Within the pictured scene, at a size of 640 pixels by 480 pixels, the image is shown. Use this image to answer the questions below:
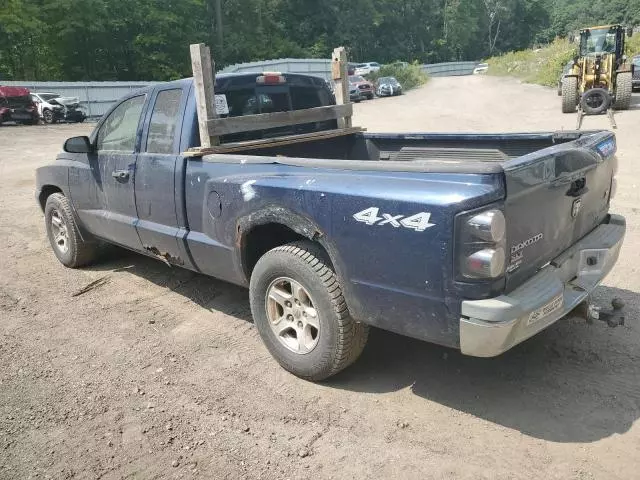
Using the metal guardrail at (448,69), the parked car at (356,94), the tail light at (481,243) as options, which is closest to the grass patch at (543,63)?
the parked car at (356,94)

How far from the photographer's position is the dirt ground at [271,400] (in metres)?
2.87

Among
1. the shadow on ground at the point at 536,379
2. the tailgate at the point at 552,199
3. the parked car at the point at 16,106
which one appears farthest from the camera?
the parked car at the point at 16,106

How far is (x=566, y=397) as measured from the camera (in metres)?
3.30

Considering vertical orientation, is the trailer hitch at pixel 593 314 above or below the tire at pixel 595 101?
below

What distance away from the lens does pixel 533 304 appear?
9.14 feet

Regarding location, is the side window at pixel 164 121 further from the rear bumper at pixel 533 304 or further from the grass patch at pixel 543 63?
the grass patch at pixel 543 63

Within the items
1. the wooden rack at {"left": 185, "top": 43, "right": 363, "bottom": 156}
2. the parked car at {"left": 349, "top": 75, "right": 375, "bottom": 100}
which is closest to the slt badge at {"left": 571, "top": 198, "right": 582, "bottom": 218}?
the wooden rack at {"left": 185, "top": 43, "right": 363, "bottom": 156}

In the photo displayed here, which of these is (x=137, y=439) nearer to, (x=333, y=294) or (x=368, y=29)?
(x=333, y=294)

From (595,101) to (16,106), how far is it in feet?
73.3

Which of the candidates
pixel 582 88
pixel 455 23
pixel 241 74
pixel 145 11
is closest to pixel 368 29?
pixel 455 23

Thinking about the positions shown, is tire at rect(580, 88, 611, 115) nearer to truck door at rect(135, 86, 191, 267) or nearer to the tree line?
truck door at rect(135, 86, 191, 267)

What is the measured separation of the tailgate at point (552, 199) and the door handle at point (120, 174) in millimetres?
3214

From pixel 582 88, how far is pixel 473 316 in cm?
1866

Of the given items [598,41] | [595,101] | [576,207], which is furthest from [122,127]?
[598,41]
